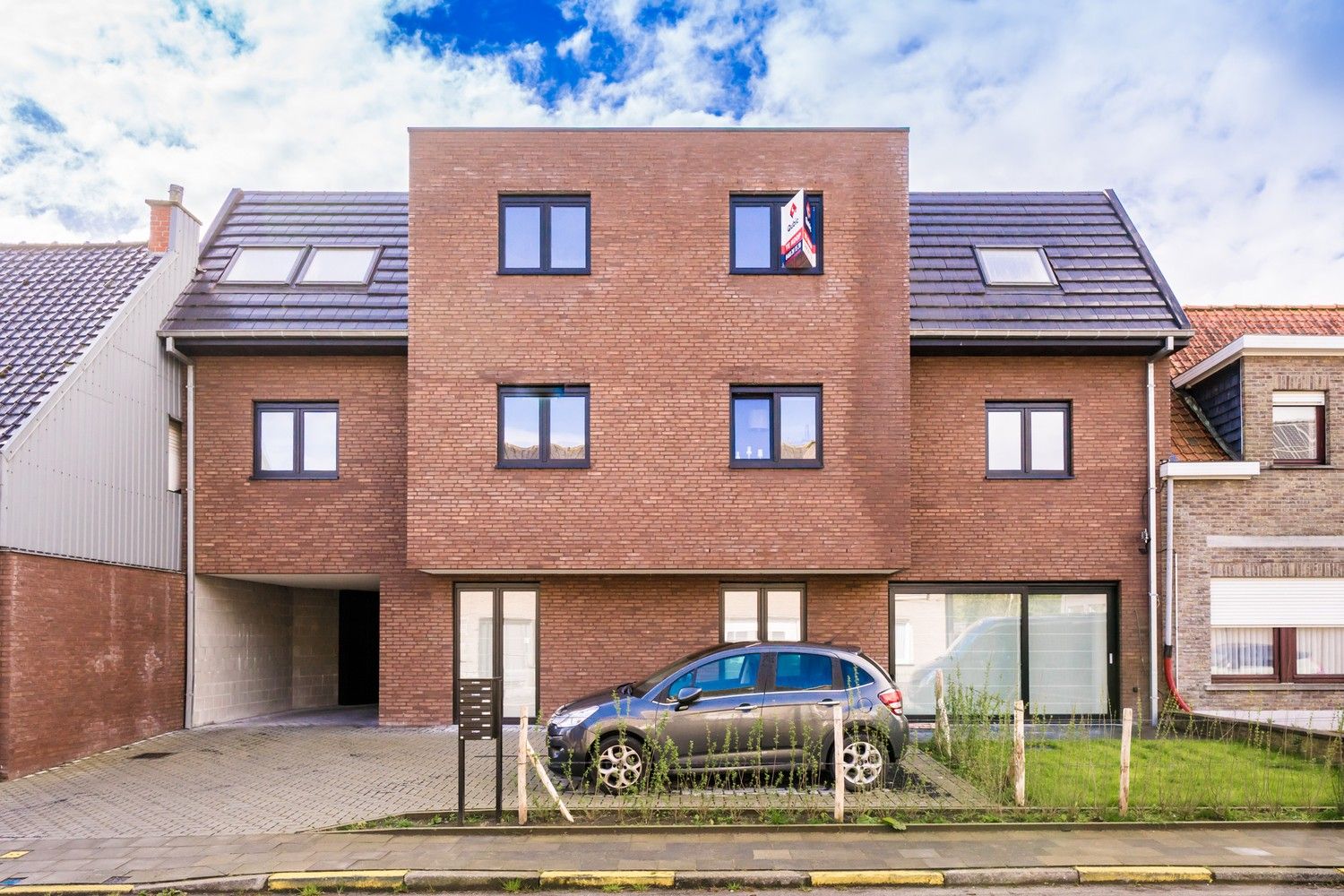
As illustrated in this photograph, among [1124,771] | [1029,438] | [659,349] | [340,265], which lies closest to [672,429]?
[659,349]

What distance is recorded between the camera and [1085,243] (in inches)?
677

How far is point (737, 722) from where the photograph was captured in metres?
10.7

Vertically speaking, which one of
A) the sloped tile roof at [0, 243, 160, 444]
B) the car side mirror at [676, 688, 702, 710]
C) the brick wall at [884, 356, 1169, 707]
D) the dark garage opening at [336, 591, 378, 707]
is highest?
the sloped tile roof at [0, 243, 160, 444]

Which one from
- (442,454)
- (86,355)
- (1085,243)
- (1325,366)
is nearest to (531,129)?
(442,454)

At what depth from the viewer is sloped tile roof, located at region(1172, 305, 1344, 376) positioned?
705 inches

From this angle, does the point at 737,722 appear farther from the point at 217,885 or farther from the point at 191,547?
the point at 191,547

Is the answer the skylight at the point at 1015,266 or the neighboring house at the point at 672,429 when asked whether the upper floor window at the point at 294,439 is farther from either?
the skylight at the point at 1015,266

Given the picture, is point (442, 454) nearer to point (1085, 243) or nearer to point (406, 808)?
point (406, 808)

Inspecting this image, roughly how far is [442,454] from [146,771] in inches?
204

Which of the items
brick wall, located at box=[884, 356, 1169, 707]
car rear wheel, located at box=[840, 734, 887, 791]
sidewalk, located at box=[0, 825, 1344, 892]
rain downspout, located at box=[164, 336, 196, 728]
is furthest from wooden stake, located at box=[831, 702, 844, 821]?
rain downspout, located at box=[164, 336, 196, 728]

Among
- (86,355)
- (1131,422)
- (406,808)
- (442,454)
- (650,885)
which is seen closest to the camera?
(650,885)

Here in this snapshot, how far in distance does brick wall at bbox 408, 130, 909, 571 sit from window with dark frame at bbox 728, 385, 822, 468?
0.67ft

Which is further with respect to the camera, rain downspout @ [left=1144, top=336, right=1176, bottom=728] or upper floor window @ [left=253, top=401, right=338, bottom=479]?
upper floor window @ [left=253, top=401, right=338, bottom=479]

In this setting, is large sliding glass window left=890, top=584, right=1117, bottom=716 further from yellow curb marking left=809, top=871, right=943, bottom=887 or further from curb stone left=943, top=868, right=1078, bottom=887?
yellow curb marking left=809, top=871, right=943, bottom=887
